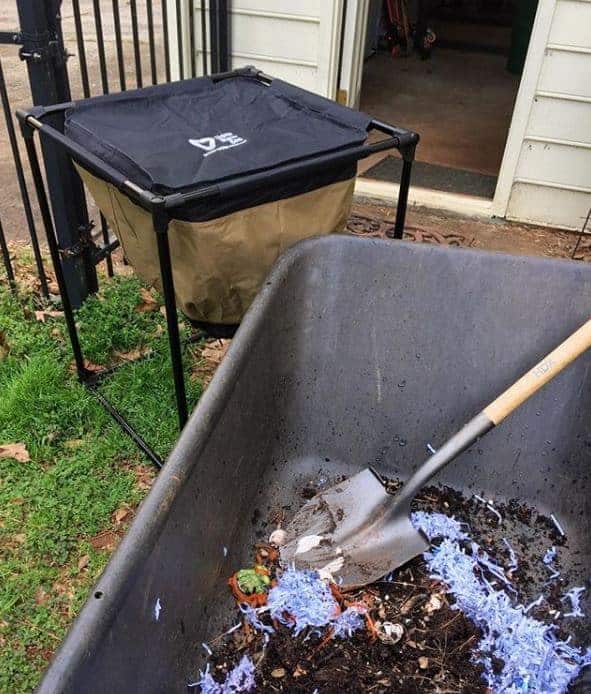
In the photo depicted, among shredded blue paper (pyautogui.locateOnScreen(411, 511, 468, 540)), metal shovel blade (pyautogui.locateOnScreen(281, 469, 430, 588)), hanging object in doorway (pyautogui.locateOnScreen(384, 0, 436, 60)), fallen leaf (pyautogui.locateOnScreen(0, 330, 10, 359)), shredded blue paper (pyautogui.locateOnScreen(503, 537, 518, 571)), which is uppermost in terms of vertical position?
hanging object in doorway (pyautogui.locateOnScreen(384, 0, 436, 60))

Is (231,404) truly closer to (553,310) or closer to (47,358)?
(553,310)

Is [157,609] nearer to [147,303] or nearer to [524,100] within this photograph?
[147,303]

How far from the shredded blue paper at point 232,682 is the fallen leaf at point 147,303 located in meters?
1.67

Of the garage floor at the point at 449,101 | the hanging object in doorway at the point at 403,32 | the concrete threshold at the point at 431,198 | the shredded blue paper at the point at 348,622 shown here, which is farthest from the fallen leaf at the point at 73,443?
the hanging object in doorway at the point at 403,32

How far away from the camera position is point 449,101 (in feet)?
17.6

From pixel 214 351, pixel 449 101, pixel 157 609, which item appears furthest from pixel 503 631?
pixel 449 101

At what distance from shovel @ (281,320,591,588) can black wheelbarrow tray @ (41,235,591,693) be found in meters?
0.10

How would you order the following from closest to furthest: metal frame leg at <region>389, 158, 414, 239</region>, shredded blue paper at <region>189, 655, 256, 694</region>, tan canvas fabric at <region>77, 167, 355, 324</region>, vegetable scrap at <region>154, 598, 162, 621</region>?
vegetable scrap at <region>154, 598, 162, 621</region>
shredded blue paper at <region>189, 655, 256, 694</region>
tan canvas fabric at <region>77, 167, 355, 324</region>
metal frame leg at <region>389, 158, 414, 239</region>

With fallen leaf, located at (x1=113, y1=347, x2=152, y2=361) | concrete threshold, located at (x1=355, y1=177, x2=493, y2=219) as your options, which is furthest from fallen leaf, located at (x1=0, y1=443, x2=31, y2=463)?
concrete threshold, located at (x1=355, y1=177, x2=493, y2=219)

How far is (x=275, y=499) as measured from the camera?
1744 millimetres

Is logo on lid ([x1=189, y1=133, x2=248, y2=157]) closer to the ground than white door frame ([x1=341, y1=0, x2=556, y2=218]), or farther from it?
farther from it

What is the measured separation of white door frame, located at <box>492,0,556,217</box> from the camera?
296cm

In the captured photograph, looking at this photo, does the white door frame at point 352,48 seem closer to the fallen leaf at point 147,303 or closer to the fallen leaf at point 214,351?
the fallen leaf at point 147,303

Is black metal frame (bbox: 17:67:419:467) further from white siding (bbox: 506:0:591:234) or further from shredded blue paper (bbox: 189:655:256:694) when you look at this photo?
white siding (bbox: 506:0:591:234)
